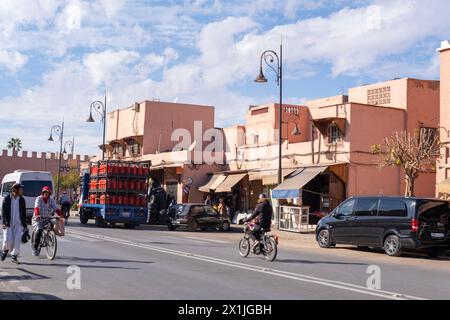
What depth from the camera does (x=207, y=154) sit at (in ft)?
143

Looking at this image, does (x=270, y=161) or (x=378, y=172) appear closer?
(x=378, y=172)

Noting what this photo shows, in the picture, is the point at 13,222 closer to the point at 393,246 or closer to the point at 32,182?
the point at 393,246

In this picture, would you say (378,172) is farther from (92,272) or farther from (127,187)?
(92,272)

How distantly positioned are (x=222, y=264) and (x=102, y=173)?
1867 cm

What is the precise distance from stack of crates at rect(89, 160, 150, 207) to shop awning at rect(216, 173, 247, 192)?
715 centimetres

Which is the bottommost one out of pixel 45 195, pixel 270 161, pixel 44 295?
pixel 44 295

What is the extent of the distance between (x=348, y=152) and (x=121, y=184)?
1135 cm

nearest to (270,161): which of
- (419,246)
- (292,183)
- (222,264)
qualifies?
(292,183)

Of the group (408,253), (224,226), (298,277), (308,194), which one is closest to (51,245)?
(298,277)

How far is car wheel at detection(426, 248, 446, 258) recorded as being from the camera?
19250mm

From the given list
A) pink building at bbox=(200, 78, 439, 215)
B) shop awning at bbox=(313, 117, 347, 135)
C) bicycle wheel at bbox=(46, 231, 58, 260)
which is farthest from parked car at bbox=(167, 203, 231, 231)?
bicycle wheel at bbox=(46, 231, 58, 260)

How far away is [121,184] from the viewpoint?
105ft

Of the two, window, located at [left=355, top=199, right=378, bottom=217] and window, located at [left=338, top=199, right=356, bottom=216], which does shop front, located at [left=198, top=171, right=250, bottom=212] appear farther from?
window, located at [left=355, top=199, right=378, bottom=217]
